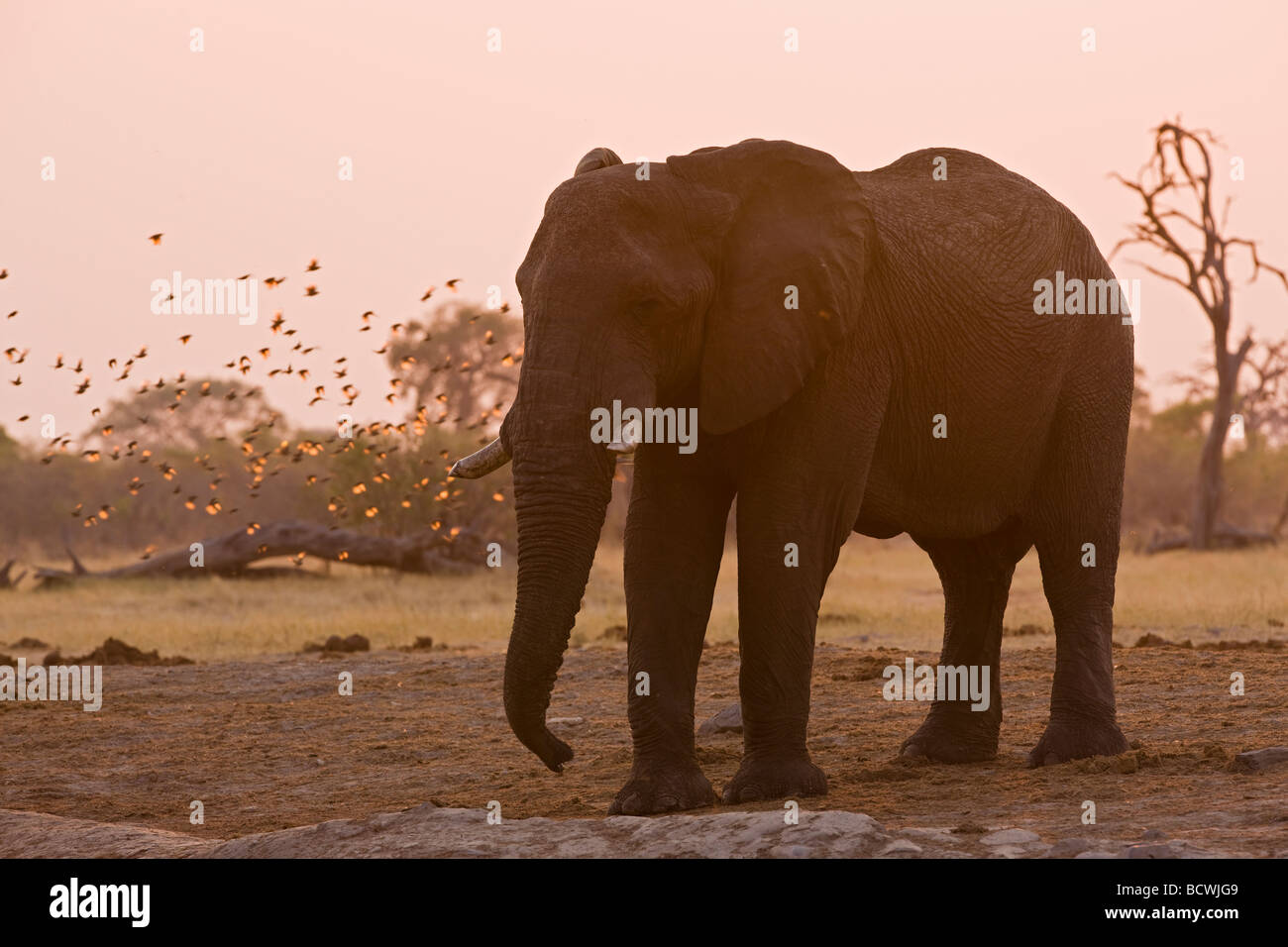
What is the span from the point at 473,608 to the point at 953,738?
1400 cm

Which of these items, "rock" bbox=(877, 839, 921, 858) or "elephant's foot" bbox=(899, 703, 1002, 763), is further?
"elephant's foot" bbox=(899, 703, 1002, 763)

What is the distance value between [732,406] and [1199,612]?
13.6m

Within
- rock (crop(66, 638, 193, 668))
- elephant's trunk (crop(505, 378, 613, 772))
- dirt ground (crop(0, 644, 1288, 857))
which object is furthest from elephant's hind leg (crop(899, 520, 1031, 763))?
rock (crop(66, 638, 193, 668))

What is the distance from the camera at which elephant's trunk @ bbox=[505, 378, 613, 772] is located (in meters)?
6.93

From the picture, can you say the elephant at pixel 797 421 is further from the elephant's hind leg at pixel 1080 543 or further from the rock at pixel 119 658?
the rock at pixel 119 658

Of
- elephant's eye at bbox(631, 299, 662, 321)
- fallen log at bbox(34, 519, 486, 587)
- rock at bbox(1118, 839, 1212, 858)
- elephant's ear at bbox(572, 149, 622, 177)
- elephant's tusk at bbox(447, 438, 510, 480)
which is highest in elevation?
elephant's ear at bbox(572, 149, 622, 177)

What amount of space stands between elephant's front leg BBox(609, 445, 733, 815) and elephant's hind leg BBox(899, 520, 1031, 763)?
6.84 ft

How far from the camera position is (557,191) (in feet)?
24.4

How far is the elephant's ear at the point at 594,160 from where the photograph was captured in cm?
775

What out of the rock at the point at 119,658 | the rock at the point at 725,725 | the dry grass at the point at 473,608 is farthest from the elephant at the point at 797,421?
the rock at the point at 119,658

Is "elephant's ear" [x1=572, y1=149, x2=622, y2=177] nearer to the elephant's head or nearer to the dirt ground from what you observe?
the elephant's head
